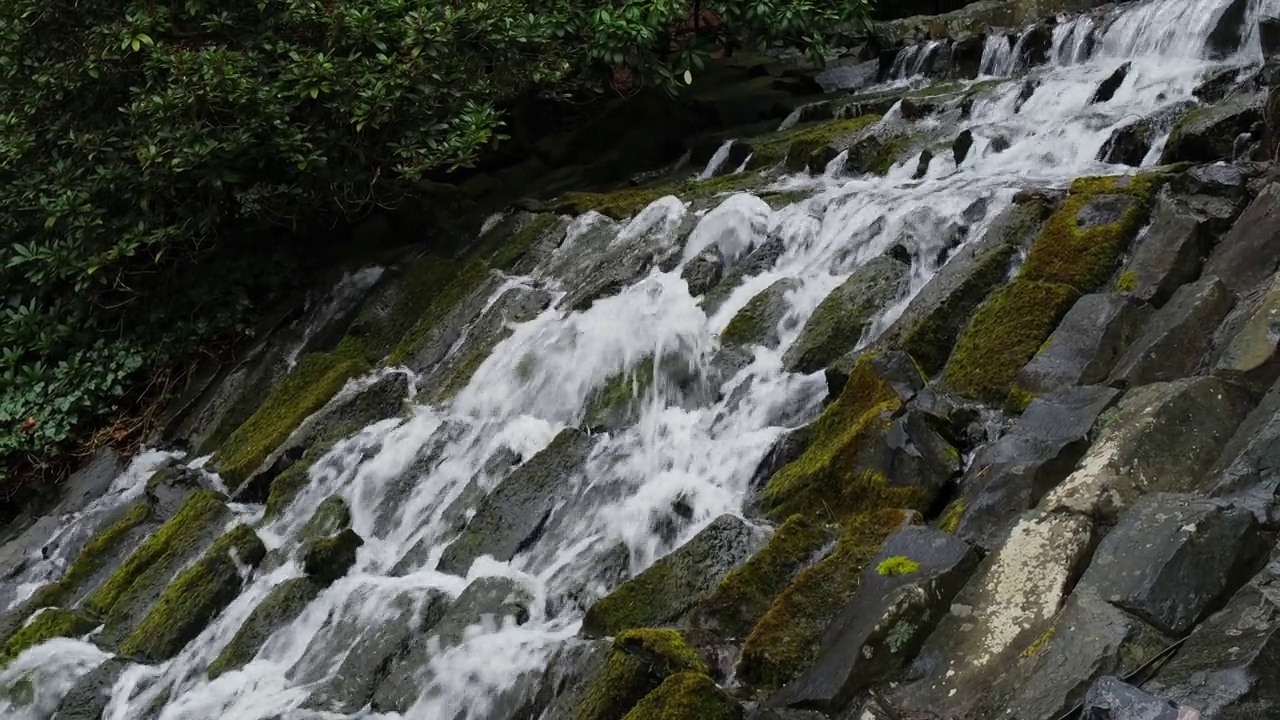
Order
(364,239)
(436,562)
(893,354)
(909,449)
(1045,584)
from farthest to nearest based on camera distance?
(364,239), (436,562), (893,354), (909,449), (1045,584)

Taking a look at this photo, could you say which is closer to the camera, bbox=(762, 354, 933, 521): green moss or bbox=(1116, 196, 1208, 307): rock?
bbox=(762, 354, 933, 521): green moss

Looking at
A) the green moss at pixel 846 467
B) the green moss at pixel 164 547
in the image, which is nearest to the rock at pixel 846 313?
the green moss at pixel 846 467

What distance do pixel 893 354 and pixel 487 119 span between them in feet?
17.9

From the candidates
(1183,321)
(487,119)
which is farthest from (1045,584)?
(487,119)

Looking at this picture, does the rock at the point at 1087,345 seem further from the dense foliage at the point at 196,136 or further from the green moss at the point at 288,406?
the dense foliage at the point at 196,136

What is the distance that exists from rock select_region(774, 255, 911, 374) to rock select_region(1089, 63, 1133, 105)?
3.70 metres

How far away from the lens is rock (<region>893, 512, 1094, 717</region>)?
358 cm

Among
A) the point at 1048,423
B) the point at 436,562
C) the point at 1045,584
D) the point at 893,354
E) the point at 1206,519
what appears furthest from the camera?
the point at 436,562

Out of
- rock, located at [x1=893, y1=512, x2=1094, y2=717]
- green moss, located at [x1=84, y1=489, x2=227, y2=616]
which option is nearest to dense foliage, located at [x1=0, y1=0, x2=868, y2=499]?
green moss, located at [x1=84, y1=489, x2=227, y2=616]

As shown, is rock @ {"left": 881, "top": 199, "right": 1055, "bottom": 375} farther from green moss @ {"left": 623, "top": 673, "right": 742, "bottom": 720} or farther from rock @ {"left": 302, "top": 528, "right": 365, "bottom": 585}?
rock @ {"left": 302, "top": 528, "right": 365, "bottom": 585}

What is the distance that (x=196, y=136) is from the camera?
360 inches

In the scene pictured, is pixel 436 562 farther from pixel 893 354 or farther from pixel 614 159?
pixel 614 159

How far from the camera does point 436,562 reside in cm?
624

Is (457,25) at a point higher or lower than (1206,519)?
higher
